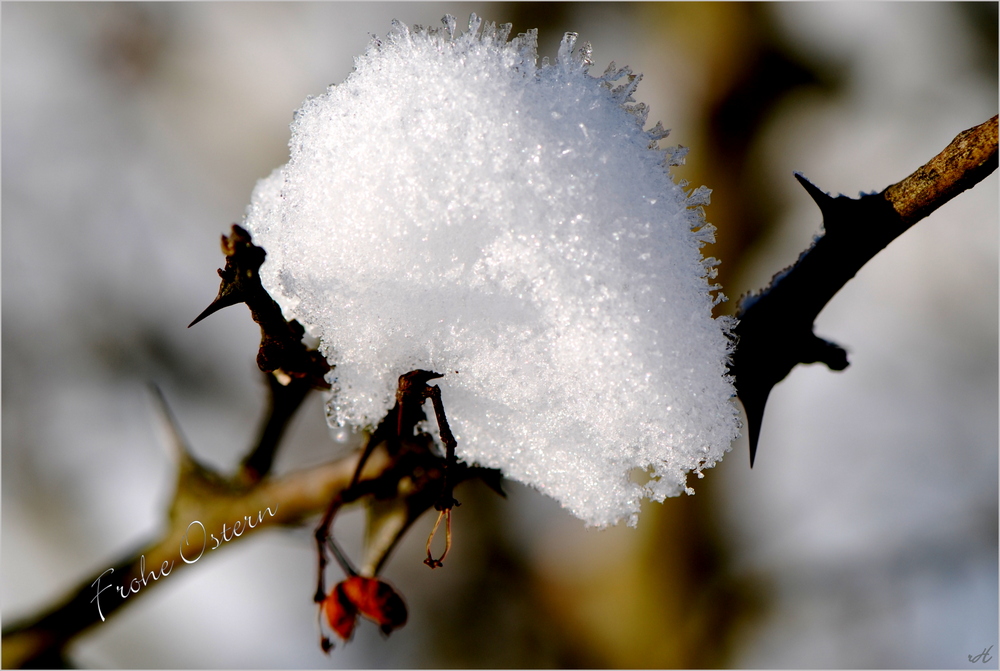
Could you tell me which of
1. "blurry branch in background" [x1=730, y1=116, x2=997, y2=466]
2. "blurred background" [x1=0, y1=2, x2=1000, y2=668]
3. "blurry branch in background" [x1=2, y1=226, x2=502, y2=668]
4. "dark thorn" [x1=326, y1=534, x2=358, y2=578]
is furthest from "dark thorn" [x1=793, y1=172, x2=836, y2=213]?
"blurred background" [x1=0, y1=2, x2=1000, y2=668]

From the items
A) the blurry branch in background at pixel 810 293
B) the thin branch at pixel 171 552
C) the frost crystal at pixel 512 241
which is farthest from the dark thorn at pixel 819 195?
the thin branch at pixel 171 552

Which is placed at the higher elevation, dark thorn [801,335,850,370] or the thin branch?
dark thorn [801,335,850,370]

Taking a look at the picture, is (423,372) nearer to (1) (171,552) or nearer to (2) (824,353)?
(2) (824,353)

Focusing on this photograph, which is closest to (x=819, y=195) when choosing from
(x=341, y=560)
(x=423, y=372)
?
(x=423, y=372)

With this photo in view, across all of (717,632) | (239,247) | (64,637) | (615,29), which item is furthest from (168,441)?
(615,29)

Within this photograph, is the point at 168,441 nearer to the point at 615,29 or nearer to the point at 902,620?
the point at 902,620

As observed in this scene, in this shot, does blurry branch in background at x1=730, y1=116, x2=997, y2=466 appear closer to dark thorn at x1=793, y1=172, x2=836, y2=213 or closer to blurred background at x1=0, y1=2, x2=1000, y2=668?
dark thorn at x1=793, y1=172, x2=836, y2=213

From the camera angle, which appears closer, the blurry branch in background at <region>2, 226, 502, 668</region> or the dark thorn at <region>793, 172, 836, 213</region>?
the dark thorn at <region>793, 172, 836, 213</region>
